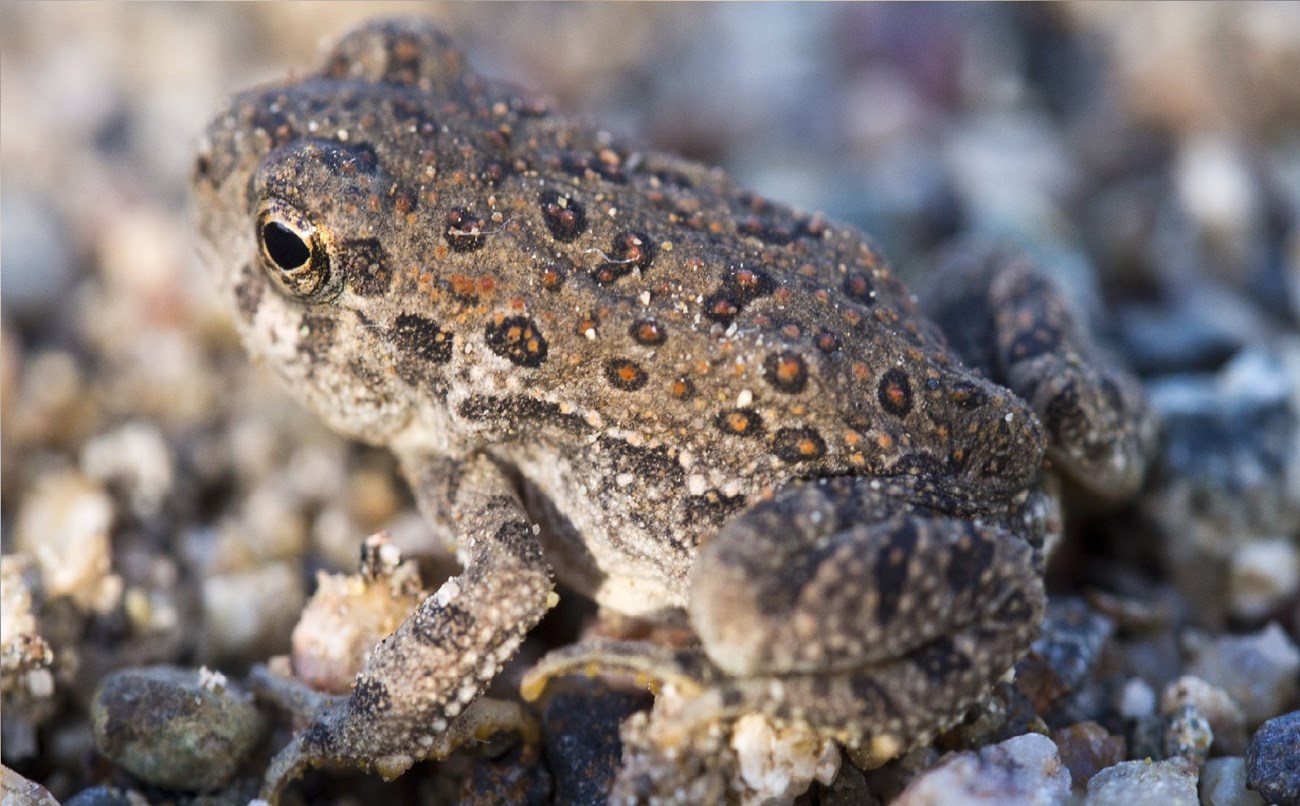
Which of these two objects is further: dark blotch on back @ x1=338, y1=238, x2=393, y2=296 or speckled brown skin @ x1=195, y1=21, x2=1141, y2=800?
dark blotch on back @ x1=338, y1=238, x2=393, y2=296

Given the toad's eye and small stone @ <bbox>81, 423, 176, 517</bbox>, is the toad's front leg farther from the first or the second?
small stone @ <bbox>81, 423, 176, 517</bbox>

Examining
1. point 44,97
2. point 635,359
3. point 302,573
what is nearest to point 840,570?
point 635,359

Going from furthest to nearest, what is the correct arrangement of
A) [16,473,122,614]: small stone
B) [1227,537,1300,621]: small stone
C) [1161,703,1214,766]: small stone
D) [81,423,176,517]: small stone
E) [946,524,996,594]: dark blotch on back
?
[81,423,176,517]: small stone
[1227,537,1300,621]: small stone
[16,473,122,614]: small stone
[1161,703,1214,766]: small stone
[946,524,996,594]: dark blotch on back

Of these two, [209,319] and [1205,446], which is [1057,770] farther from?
[209,319]

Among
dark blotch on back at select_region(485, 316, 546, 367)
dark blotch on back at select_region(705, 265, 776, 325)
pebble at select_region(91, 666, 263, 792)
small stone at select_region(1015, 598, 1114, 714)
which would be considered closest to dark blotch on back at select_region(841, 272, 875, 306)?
dark blotch on back at select_region(705, 265, 776, 325)

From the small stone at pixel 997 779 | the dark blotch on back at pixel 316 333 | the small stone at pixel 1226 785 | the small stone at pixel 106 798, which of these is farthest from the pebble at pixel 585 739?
the small stone at pixel 1226 785

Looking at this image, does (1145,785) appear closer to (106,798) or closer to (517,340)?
(517,340)

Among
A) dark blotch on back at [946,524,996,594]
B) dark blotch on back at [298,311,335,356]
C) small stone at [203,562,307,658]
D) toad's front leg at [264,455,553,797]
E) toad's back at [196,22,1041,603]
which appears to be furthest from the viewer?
small stone at [203,562,307,658]
